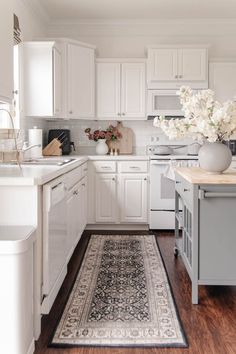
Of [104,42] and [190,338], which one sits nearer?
[190,338]

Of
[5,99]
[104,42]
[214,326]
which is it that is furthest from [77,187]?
[104,42]

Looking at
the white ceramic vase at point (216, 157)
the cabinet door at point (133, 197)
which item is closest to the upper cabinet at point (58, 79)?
the cabinet door at point (133, 197)

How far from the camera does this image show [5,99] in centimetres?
277

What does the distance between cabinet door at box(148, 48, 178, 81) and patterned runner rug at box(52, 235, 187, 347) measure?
2237mm

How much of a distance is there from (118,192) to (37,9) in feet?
7.72

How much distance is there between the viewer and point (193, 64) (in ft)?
16.3

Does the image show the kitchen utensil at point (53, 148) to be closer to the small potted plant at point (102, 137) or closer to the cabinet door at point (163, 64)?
the small potted plant at point (102, 137)

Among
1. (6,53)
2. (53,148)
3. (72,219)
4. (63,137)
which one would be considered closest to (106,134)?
(63,137)

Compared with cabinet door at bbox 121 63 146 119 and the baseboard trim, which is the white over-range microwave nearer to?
cabinet door at bbox 121 63 146 119

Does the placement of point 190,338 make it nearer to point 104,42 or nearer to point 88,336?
point 88,336

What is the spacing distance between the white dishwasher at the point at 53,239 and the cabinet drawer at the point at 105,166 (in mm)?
1949

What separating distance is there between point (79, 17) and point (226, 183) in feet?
11.7

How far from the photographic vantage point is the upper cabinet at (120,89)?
16.7 feet

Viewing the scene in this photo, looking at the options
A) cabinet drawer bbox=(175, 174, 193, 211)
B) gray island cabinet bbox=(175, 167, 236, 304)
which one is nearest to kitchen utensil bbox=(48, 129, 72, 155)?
cabinet drawer bbox=(175, 174, 193, 211)
